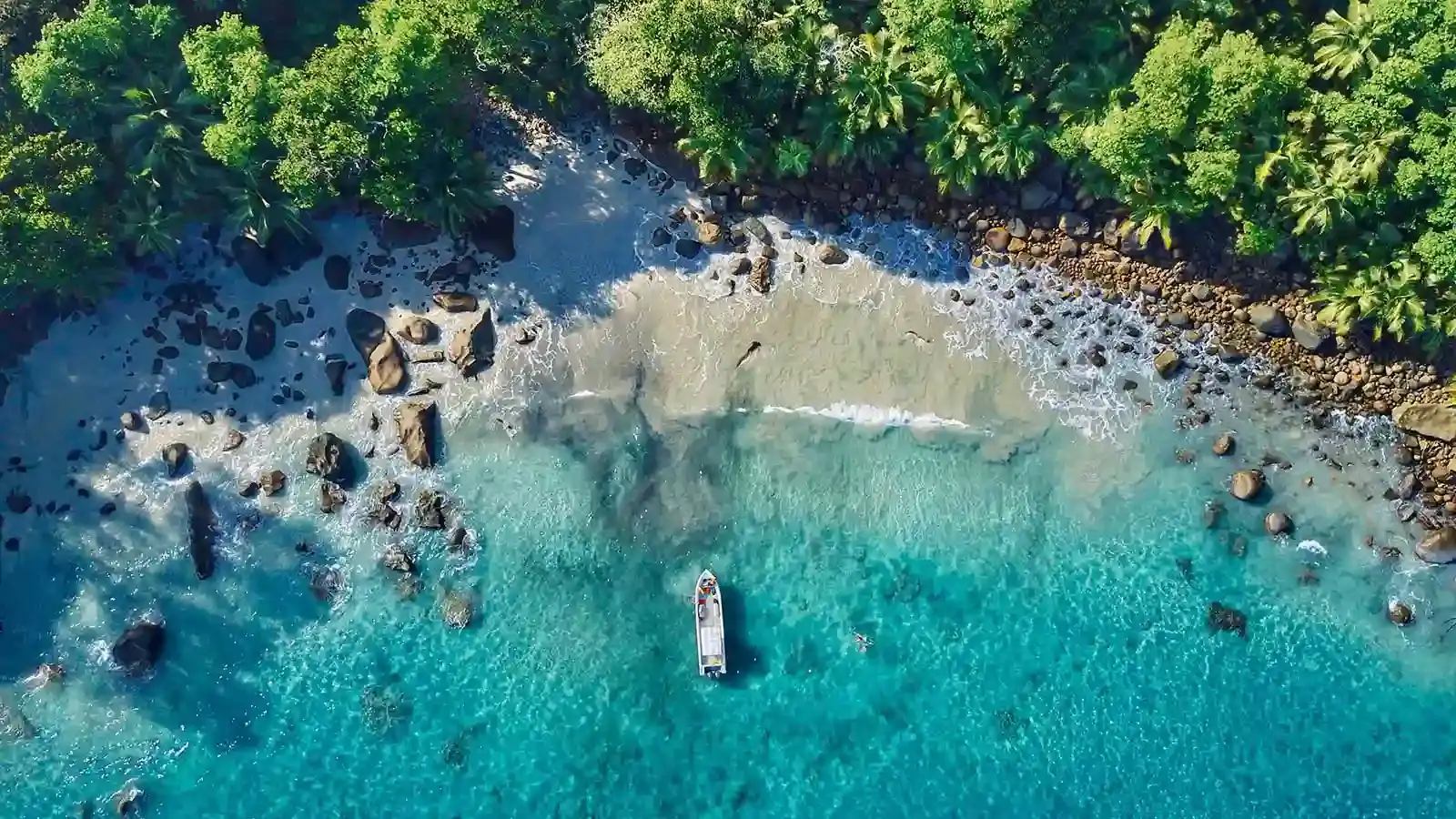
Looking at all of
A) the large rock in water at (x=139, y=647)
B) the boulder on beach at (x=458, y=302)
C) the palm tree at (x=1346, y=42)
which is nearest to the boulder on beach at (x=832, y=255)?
the boulder on beach at (x=458, y=302)

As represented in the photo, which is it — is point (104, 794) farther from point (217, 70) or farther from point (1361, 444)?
point (1361, 444)

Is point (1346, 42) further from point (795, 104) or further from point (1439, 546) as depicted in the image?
point (1439, 546)

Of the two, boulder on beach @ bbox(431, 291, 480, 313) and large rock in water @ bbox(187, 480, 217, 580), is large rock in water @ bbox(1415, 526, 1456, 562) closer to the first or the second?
boulder on beach @ bbox(431, 291, 480, 313)

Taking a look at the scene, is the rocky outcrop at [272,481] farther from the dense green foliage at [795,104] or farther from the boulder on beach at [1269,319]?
the boulder on beach at [1269,319]

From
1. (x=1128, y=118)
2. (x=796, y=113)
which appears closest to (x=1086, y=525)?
(x=1128, y=118)

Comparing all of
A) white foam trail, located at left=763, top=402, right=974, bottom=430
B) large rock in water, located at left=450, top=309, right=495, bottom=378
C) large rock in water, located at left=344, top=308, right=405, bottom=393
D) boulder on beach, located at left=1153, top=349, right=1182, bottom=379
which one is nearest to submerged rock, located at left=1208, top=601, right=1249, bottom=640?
boulder on beach, located at left=1153, top=349, right=1182, bottom=379

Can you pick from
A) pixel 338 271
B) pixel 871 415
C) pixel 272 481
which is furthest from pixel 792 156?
pixel 272 481

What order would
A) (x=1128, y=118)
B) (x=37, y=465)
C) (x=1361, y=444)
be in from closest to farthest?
(x=1128, y=118) → (x=1361, y=444) → (x=37, y=465)
